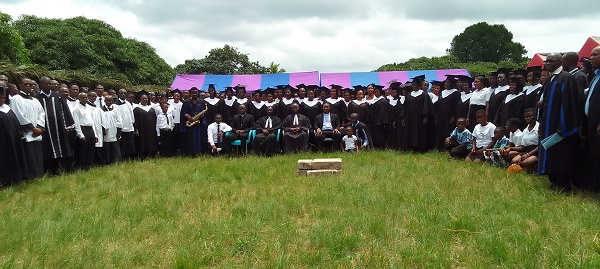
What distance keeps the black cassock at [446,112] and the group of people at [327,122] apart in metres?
0.02

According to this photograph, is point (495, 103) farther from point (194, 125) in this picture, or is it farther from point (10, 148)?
point (10, 148)

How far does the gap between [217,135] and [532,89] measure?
22.9 feet

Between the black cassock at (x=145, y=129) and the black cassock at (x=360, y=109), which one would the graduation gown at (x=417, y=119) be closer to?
the black cassock at (x=360, y=109)

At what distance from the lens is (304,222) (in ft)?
15.7

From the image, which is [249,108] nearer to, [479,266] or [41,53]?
[479,266]

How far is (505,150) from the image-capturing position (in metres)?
7.86

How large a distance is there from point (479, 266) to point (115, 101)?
9.29 meters

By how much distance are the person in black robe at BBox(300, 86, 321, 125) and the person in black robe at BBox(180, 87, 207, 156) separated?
2501mm

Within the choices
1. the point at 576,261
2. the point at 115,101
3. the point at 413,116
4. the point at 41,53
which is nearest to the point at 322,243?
the point at 576,261

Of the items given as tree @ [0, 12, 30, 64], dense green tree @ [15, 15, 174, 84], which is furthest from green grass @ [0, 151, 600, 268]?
dense green tree @ [15, 15, 174, 84]

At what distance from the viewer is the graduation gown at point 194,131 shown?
11.4 meters

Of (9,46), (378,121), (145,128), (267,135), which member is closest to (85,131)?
(145,128)

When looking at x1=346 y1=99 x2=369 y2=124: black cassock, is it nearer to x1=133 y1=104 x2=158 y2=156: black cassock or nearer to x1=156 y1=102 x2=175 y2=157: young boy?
x1=156 y1=102 x2=175 y2=157: young boy

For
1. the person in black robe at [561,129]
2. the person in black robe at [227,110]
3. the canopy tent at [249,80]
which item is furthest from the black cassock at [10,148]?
the canopy tent at [249,80]
